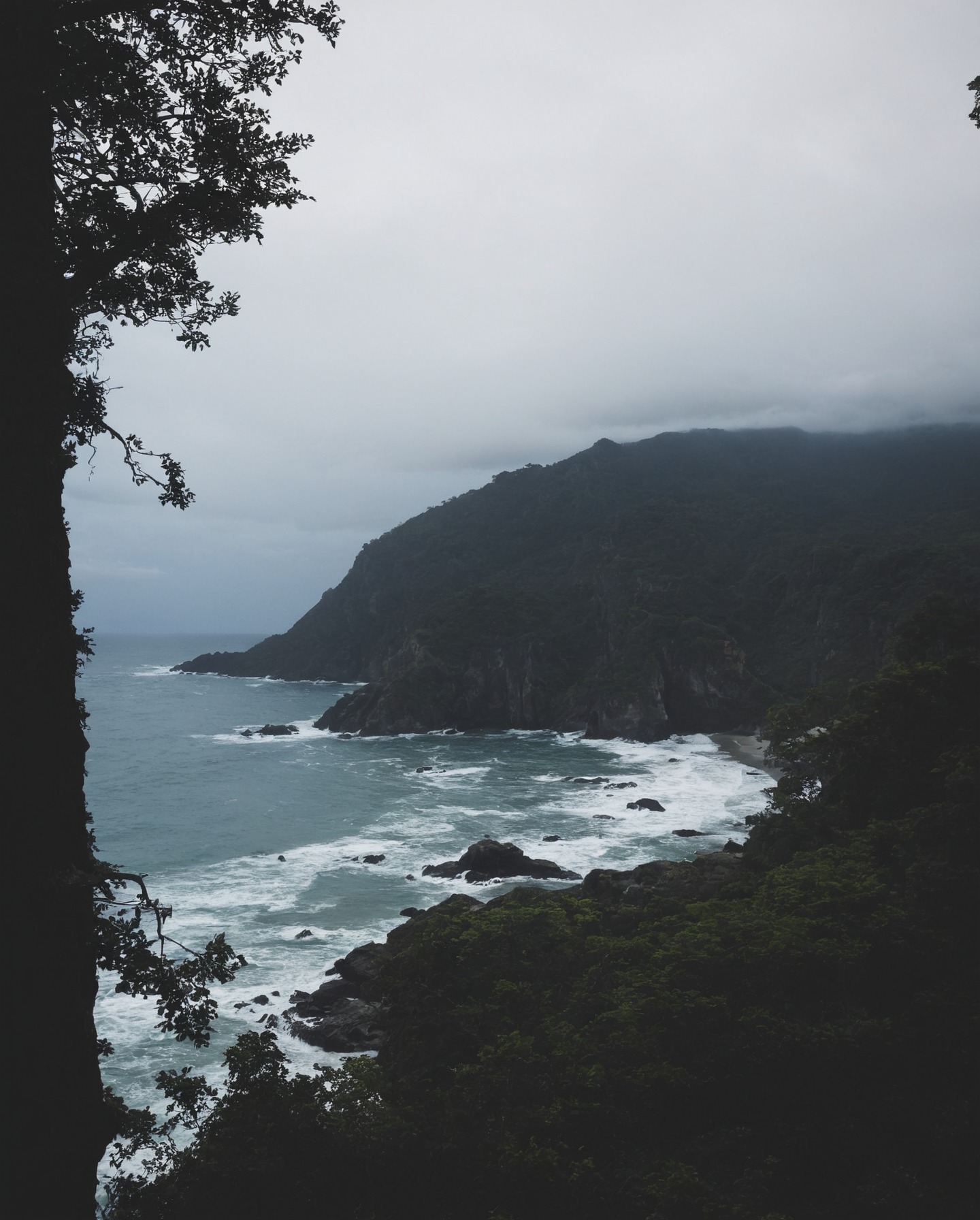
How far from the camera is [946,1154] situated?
9516 mm

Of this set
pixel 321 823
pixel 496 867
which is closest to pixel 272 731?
pixel 321 823

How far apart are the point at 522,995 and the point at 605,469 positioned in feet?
494

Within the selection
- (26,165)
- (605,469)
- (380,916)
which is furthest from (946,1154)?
(605,469)

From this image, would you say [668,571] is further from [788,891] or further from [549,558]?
[788,891]

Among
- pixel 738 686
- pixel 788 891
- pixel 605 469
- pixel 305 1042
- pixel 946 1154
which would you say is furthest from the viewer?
pixel 605 469

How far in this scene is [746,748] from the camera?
7494 centimetres

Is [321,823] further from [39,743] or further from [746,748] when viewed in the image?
[39,743]

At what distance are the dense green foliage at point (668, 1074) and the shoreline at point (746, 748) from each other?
154 feet

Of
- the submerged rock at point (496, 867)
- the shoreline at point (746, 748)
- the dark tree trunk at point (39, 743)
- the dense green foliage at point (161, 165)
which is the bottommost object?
the shoreline at point (746, 748)

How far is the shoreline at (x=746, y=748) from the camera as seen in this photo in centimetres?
6556

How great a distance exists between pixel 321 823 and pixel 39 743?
51.1 meters

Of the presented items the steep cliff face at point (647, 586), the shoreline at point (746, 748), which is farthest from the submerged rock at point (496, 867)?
the steep cliff face at point (647, 586)

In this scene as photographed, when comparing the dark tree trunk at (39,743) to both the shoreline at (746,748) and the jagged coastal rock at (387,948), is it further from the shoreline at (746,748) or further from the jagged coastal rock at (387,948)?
the shoreline at (746,748)

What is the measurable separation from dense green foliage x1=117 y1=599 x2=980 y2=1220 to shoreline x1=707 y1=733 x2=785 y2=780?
46829mm
